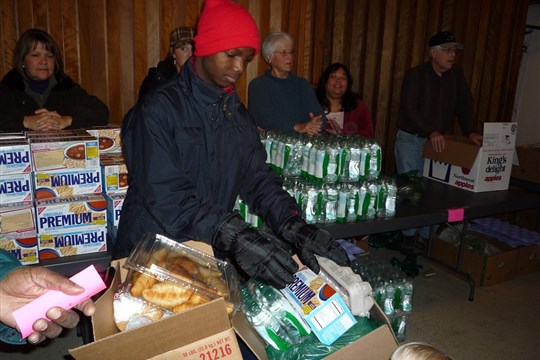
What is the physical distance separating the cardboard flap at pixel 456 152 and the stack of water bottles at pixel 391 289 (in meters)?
1.05

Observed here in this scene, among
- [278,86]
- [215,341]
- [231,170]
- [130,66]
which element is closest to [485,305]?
[278,86]

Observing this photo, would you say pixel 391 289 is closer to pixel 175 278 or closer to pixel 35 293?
pixel 175 278

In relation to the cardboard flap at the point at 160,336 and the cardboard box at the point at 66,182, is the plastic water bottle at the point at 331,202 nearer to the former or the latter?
the cardboard box at the point at 66,182

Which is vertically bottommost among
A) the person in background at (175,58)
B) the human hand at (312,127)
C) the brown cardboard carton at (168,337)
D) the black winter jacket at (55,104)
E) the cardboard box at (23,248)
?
the cardboard box at (23,248)

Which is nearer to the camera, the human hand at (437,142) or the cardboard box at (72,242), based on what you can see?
the cardboard box at (72,242)

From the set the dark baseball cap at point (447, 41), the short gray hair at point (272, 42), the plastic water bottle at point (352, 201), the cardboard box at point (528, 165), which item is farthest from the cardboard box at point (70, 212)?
the cardboard box at point (528, 165)

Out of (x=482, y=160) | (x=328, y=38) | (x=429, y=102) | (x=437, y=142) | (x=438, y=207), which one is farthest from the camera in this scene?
(x=328, y=38)

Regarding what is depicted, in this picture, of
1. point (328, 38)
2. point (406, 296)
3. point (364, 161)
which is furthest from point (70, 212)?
point (328, 38)

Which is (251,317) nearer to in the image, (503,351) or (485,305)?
(503,351)

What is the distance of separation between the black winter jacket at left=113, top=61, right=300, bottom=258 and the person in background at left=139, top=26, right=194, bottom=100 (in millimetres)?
1496

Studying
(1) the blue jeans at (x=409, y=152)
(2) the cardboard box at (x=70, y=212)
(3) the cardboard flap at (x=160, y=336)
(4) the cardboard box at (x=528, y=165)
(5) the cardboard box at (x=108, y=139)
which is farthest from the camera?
(4) the cardboard box at (x=528, y=165)

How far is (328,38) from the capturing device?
457 cm

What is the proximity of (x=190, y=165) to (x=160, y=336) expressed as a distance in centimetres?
69

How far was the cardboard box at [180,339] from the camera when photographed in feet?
3.35
